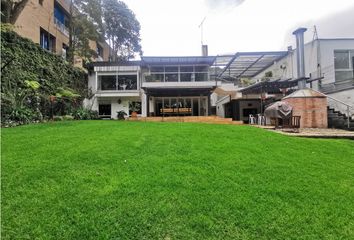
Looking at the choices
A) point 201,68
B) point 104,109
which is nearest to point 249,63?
point 201,68

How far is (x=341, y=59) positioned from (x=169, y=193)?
26427mm

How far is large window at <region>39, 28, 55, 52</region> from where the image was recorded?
2638 centimetres

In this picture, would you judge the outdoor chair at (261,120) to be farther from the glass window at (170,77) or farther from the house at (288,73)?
the glass window at (170,77)

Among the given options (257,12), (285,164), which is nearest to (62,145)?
(285,164)

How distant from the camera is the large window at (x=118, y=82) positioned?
2898cm

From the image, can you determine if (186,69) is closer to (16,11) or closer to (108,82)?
(108,82)

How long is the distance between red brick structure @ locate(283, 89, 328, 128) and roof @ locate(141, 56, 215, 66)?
10195mm

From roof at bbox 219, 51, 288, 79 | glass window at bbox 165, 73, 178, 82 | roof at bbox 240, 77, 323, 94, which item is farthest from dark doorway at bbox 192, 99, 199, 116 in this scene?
roof at bbox 219, 51, 288, 79

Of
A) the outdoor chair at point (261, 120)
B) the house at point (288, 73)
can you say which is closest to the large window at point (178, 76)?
the house at point (288, 73)

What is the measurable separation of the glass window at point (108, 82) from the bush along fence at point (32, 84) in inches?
125

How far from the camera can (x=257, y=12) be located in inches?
825

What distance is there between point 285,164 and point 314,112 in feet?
44.6

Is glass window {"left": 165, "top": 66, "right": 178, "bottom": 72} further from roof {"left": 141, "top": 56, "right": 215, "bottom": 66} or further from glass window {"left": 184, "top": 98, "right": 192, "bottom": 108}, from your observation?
glass window {"left": 184, "top": 98, "right": 192, "bottom": 108}

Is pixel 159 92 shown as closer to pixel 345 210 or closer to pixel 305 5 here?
pixel 305 5
